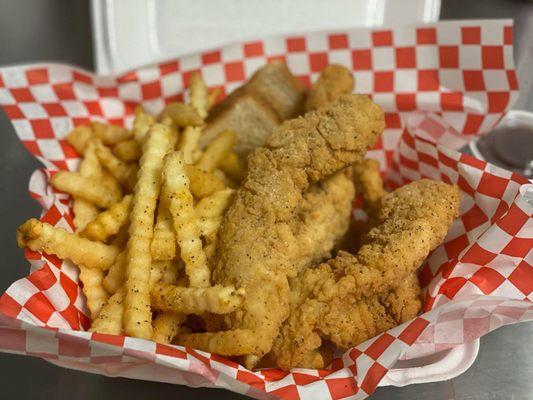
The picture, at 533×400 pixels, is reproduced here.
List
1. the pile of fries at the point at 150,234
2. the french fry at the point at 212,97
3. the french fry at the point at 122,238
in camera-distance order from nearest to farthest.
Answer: the pile of fries at the point at 150,234, the french fry at the point at 122,238, the french fry at the point at 212,97

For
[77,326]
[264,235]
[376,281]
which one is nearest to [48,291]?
[77,326]

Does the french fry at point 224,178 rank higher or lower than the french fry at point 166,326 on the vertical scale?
higher

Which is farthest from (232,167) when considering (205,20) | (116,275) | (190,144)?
(205,20)

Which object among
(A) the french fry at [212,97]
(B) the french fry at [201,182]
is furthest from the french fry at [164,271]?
(A) the french fry at [212,97]

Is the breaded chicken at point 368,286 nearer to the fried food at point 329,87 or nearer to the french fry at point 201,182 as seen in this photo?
the french fry at point 201,182

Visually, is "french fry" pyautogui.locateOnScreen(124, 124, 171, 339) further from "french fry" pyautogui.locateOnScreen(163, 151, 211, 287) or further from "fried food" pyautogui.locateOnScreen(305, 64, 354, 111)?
"fried food" pyautogui.locateOnScreen(305, 64, 354, 111)

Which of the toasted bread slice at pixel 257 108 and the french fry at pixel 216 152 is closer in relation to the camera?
the french fry at pixel 216 152

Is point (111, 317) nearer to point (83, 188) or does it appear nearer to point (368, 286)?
point (83, 188)
